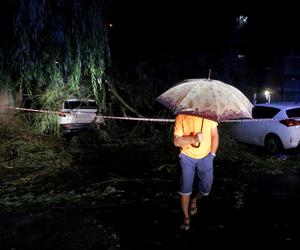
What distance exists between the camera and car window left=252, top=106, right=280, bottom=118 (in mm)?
11675

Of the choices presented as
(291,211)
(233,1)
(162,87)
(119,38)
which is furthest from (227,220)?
(233,1)

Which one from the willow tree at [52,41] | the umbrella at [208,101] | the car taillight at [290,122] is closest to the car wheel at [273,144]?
the car taillight at [290,122]

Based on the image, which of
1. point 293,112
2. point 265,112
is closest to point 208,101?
point 293,112

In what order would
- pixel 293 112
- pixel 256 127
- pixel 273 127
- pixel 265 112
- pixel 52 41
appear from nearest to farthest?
pixel 52 41
pixel 293 112
pixel 273 127
pixel 265 112
pixel 256 127

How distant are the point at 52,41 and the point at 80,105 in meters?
4.80

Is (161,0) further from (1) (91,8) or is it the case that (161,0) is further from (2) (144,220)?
(2) (144,220)

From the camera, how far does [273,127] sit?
37.7 feet

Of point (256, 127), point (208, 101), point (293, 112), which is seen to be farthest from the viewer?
point (256, 127)

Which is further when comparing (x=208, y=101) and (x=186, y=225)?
(x=186, y=225)

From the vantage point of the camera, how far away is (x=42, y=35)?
26.4ft

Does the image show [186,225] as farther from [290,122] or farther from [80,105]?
[80,105]

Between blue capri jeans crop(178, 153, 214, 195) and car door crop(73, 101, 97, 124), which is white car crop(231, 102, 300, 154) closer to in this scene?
car door crop(73, 101, 97, 124)

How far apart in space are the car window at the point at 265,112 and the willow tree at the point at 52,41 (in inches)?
203

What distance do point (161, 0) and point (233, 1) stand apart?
4.55 metres
